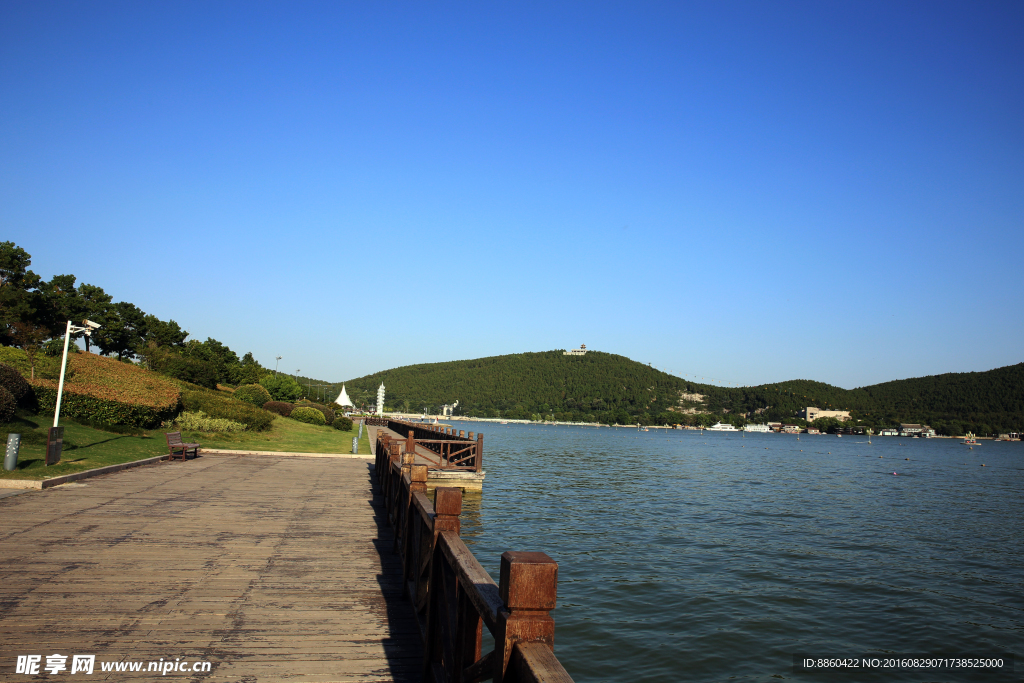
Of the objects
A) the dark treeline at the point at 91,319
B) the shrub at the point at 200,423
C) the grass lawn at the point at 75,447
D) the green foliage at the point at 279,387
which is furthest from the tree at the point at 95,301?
the grass lawn at the point at 75,447

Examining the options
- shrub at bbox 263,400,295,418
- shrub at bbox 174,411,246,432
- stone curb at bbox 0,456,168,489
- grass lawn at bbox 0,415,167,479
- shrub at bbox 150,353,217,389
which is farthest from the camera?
shrub at bbox 263,400,295,418

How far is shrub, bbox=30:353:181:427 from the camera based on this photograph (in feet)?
72.5

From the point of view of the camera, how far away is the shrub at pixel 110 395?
2209 centimetres

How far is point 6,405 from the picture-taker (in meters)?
17.4

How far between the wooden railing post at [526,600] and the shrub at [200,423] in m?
28.9

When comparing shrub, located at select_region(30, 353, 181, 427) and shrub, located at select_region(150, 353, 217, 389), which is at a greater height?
shrub, located at select_region(150, 353, 217, 389)

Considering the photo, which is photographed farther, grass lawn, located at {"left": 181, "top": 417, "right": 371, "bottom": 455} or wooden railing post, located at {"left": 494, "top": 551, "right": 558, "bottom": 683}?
grass lawn, located at {"left": 181, "top": 417, "right": 371, "bottom": 455}

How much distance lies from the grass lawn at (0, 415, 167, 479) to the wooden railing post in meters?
13.9

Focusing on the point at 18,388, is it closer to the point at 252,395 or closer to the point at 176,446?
the point at 176,446

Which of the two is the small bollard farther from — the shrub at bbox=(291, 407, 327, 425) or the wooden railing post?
the shrub at bbox=(291, 407, 327, 425)

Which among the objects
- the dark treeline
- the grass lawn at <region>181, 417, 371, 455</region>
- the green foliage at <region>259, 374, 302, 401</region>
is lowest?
the grass lawn at <region>181, 417, 371, 455</region>

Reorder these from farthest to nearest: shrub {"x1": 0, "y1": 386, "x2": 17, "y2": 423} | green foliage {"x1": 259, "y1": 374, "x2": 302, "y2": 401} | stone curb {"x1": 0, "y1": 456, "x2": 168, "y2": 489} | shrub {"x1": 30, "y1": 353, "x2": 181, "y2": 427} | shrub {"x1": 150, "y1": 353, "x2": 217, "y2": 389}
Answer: green foliage {"x1": 259, "y1": 374, "x2": 302, "y2": 401}, shrub {"x1": 150, "y1": 353, "x2": 217, "y2": 389}, shrub {"x1": 30, "y1": 353, "x2": 181, "y2": 427}, shrub {"x1": 0, "y1": 386, "x2": 17, "y2": 423}, stone curb {"x1": 0, "y1": 456, "x2": 168, "y2": 489}

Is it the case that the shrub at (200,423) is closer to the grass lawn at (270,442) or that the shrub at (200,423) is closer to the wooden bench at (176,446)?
the grass lawn at (270,442)

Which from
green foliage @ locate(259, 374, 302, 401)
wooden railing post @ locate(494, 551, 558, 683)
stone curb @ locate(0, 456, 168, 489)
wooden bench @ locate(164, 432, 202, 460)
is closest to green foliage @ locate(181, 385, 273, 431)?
wooden bench @ locate(164, 432, 202, 460)
